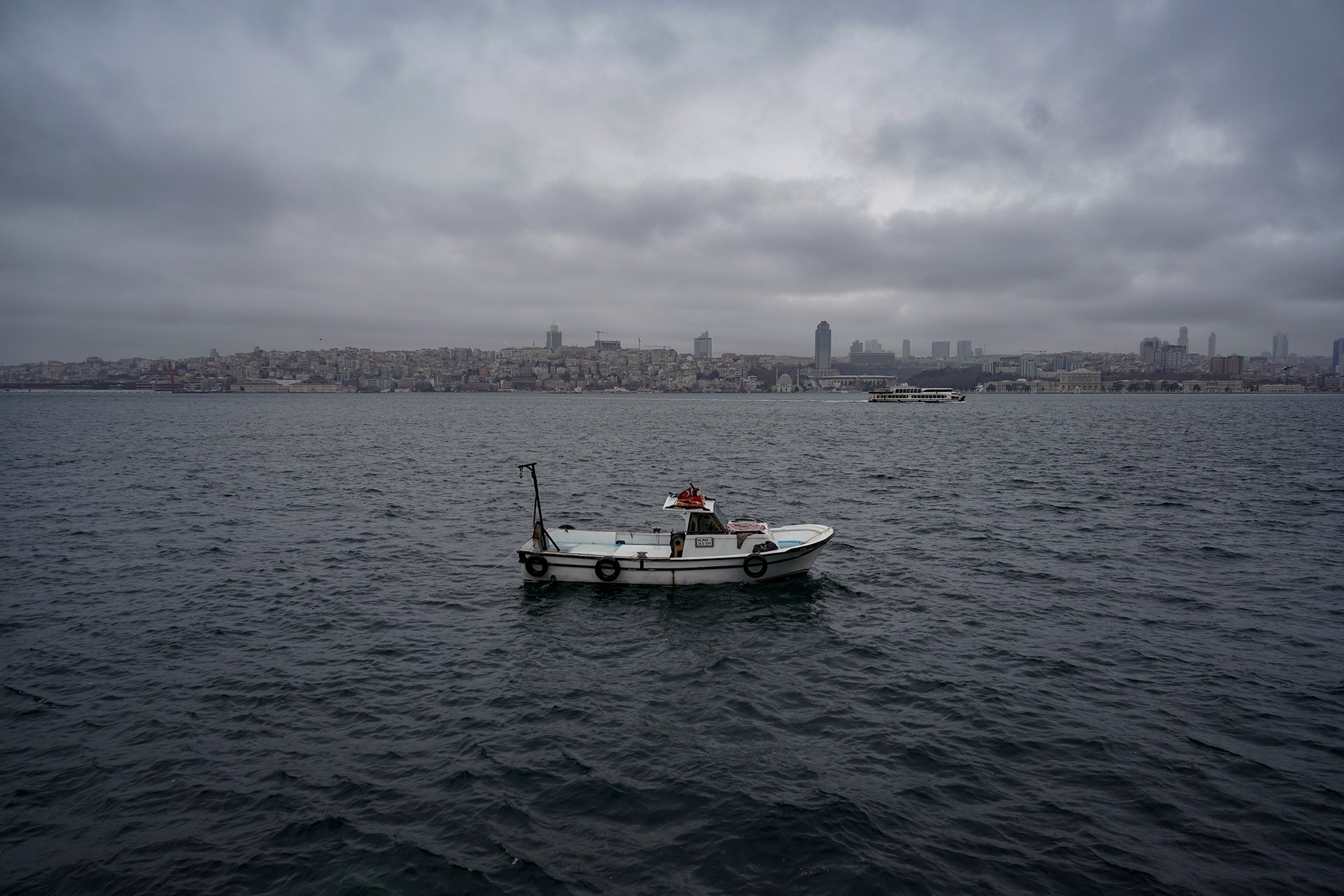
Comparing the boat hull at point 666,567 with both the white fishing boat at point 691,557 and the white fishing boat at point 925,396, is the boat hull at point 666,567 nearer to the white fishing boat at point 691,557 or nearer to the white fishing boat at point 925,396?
the white fishing boat at point 691,557

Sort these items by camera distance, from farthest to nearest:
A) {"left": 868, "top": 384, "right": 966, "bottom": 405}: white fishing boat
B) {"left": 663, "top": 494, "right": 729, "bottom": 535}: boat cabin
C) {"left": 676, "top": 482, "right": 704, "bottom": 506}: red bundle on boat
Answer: {"left": 868, "top": 384, "right": 966, "bottom": 405}: white fishing boat < {"left": 676, "top": 482, "right": 704, "bottom": 506}: red bundle on boat < {"left": 663, "top": 494, "right": 729, "bottom": 535}: boat cabin

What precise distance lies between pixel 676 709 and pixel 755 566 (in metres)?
8.91

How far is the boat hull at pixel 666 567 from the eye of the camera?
2439cm

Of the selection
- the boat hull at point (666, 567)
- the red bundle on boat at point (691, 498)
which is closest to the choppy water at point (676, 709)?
the boat hull at point (666, 567)

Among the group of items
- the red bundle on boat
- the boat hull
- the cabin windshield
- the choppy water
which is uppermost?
the red bundle on boat

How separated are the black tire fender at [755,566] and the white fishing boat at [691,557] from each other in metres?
0.02

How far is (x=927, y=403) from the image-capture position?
194 metres

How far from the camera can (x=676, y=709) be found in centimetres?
1636

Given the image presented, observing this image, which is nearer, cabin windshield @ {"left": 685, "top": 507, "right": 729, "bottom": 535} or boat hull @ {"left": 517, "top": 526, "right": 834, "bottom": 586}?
boat hull @ {"left": 517, "top": 526, "right": 834, "bottom": 586}

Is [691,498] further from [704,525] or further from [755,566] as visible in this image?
[755,566]

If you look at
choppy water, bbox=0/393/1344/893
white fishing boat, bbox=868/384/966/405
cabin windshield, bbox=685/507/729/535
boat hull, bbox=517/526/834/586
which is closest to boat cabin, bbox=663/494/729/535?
cabin windshield, bbox=685/507/729/535

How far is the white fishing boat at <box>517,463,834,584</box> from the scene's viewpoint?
2444cm

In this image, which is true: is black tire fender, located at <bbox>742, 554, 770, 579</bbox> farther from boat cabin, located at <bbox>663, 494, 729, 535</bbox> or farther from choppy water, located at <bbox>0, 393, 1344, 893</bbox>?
boat cabin, located at <bbox>663, 494, 729, 535</bbox>

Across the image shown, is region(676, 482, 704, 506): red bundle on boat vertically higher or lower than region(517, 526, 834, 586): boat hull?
higher
